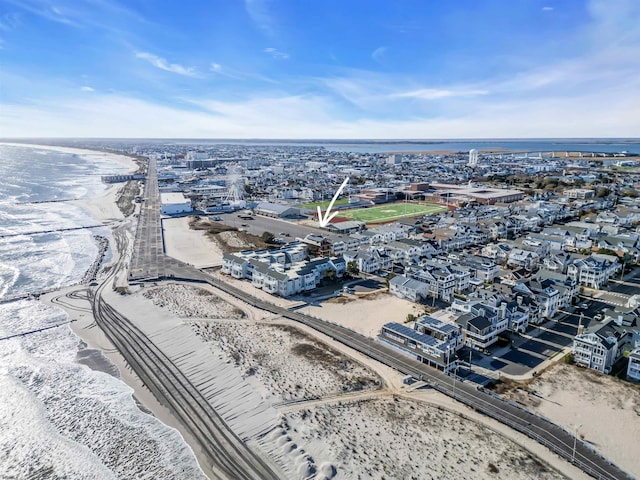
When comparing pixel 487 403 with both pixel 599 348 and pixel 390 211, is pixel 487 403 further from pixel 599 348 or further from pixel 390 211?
pixel 390 211

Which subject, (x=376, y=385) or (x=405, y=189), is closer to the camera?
(x=376, y=385)

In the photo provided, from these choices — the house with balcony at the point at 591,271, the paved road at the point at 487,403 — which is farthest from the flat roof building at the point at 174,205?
the house with balcony at the point at 591,271

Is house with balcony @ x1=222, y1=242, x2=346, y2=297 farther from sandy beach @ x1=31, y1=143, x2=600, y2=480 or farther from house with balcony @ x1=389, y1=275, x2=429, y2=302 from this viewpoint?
house with balcony @ x1=389, y1=275, x2=429, y2=302

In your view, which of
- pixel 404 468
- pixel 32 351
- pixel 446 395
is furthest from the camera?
pixel 32 351

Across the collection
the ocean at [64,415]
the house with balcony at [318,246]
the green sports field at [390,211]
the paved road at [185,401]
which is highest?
the house with balcony at [318,246]

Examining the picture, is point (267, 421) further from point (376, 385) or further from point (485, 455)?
point (485, 455)

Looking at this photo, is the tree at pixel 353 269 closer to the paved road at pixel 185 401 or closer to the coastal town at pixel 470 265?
the coastal town at pixel 470 265

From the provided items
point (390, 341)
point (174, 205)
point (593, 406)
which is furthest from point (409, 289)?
point (174, 205)

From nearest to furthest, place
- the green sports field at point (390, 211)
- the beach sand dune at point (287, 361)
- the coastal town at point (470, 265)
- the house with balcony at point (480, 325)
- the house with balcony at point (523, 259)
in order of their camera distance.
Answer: the beach sand dune at point (287, 361) < the coastal town at point (470, 265) < the house with balcony at point (480, 325) < the house with balcony at point (523, 259) < the green sports field at point (390, 211)

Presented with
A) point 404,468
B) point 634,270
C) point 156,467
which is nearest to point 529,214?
point 634,270
